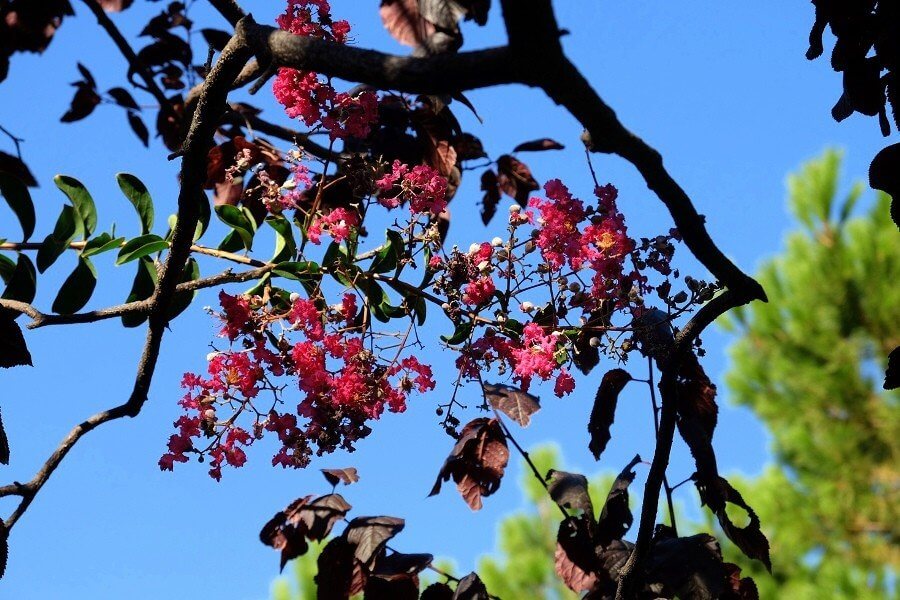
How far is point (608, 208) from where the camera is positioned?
1.48 meters

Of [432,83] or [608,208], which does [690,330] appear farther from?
[432,83]

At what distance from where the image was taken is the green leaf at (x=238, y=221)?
1.58 metres

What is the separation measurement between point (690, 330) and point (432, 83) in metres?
0.63

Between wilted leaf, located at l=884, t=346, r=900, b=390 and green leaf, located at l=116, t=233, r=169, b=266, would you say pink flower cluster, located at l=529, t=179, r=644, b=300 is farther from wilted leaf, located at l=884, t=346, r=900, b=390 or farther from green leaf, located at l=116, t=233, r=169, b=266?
green leaf, located at l=116, t=233, r=169, b=266

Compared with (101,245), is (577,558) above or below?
below

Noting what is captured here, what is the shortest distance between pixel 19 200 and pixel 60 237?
8cm

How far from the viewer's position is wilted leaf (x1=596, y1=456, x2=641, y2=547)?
149 cm

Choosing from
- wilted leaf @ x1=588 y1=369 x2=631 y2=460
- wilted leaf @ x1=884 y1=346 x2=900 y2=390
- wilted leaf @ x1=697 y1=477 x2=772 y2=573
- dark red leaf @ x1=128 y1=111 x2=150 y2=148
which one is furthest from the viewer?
dark red leaf @ x1=128 y1=111 x2=150 y2=148

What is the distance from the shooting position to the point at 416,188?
5.10 feet

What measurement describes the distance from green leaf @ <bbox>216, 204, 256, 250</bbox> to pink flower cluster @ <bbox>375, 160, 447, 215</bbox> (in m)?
0.22

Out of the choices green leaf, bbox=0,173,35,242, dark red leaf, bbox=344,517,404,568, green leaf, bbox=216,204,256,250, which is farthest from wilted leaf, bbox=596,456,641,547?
green leaf, bbox=0,173,35,242

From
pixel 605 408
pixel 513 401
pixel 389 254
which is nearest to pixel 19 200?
pixel 389 254

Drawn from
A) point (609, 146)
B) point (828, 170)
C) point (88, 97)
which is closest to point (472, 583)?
point (609, 146)

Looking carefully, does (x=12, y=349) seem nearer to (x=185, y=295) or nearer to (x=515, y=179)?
(x=185, y=295)
